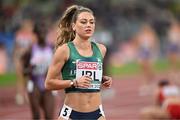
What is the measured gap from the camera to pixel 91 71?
6.71 m

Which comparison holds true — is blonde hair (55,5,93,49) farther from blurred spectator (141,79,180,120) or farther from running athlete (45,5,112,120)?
blurred spectator (141,79,180,120)

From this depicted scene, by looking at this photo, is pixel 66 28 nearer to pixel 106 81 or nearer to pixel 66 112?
pixel 106 81

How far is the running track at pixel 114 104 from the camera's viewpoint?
16.2 metres

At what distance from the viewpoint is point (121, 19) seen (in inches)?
1414

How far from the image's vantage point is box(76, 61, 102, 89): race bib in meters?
6.70

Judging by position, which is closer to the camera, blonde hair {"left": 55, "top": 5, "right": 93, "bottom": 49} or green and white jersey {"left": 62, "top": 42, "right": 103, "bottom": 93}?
green and white jersey {"left": 62, "top": 42, "right": 103, "bottom": 93}

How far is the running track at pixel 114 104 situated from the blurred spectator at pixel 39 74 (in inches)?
169

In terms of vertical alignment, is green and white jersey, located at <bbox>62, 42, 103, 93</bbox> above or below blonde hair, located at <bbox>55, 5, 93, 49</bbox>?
below

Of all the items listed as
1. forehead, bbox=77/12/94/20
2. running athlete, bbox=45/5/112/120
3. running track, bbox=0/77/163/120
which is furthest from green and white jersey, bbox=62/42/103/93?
running track, bbox=0/77/163/120

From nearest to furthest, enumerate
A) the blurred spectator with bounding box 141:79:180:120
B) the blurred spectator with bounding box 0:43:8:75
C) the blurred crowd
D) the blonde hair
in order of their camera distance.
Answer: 1. the blonde hair
2. the blurred spectator with bounding box 141:79:180:120
3. the blurred crowd
4. the blurred spectator with bounding box 0:43:8:75

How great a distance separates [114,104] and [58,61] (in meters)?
12.5

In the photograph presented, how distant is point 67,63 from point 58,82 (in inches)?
8.2

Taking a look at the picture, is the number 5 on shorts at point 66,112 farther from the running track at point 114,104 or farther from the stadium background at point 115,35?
the stadium background at point 115,35

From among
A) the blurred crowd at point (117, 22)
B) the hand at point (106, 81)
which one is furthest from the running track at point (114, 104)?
the hand at point (106, 81)
